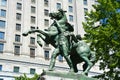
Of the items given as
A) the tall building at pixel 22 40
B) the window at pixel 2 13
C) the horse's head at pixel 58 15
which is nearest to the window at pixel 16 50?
the tall building at pixel 22 40

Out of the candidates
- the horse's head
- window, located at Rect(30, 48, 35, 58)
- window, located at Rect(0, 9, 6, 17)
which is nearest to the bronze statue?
the horse's head

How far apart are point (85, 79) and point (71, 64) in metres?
0.92

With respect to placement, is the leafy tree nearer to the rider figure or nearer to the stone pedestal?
the rider figure

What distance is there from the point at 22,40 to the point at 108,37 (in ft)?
114

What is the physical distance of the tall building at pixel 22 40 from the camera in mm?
49188

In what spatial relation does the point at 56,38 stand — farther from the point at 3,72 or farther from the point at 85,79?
the point at 3,72

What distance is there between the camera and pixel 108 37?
19.0 metres

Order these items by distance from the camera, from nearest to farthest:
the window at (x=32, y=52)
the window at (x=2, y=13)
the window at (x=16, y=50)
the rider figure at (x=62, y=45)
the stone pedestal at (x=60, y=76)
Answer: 1. the stone pedestal at (x=60, y=76)
2. the rider figure at (x=62, y=45)
3. the window at (x=16, y=50)
4. the window at (x=2, y=13)
5. the window at (x=32, y=52)

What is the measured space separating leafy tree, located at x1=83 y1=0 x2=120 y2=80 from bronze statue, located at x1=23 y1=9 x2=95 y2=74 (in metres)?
7.52

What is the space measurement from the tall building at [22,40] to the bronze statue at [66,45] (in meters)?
37.7

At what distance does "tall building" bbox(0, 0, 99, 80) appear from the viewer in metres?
49.2

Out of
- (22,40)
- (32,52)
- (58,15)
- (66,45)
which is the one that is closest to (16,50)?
(22,40)

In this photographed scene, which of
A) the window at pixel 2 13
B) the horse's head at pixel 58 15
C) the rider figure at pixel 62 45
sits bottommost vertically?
the rider figure at pixel 62 45

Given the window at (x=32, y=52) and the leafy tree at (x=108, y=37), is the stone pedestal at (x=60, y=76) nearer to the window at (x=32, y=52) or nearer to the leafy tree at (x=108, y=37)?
the leafy tree at (x=108, y=37)
